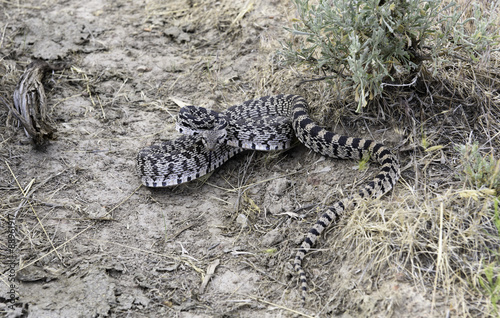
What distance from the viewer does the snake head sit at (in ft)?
19.9

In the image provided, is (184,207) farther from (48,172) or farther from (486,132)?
(486,132)

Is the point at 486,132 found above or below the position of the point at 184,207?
above

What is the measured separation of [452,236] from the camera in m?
4.17

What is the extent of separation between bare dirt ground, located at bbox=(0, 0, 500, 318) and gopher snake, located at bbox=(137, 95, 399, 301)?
209 mm

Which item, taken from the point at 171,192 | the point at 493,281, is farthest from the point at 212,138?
the point at 493,281

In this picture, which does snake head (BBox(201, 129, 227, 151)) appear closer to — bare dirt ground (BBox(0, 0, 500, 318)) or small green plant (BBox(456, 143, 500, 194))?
bare dirt ground (BBox(0, 0, 500, 318))

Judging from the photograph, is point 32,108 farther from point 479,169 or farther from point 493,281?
point 493,281

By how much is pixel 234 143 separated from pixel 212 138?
0.35m

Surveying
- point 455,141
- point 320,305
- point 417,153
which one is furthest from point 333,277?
point 455,141

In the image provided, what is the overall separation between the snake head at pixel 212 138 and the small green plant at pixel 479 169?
2.88m

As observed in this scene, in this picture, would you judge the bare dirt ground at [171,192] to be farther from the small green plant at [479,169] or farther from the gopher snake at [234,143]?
the small green plant at [479,169]

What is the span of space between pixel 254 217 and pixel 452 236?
225 cm

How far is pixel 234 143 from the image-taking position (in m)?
6.30

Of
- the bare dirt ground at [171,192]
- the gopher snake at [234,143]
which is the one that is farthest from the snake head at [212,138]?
the bare dirt ground at [171,192]
